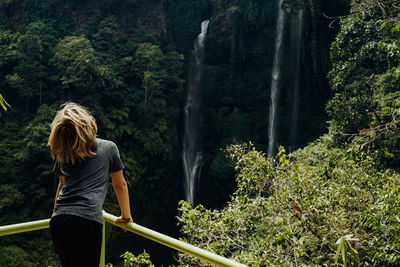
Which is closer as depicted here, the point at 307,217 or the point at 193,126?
the point at 307,217

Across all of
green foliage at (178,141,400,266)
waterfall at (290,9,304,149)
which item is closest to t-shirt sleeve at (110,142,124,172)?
green foliage at (178,141,400,266)

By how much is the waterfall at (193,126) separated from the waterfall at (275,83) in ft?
13.1

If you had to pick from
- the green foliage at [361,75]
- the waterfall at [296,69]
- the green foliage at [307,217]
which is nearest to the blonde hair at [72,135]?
the green foliage at [307,217]

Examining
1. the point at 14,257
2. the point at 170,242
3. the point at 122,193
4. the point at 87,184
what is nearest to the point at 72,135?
the point at 87,184

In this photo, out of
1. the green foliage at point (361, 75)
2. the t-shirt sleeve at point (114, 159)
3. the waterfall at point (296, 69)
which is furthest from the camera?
the waterfall at point (296, 69)

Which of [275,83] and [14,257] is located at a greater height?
[275,83]

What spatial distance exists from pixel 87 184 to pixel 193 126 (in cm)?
1700

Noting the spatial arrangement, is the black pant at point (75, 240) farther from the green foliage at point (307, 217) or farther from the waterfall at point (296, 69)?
the waterfall at point (296, 69)

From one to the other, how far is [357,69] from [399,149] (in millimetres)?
3666

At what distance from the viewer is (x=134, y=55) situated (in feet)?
54.1

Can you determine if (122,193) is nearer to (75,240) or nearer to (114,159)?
(114,159)

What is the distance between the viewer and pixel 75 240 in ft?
5.15

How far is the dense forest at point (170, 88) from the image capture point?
34.0 ft

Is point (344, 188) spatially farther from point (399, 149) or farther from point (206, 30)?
point (206, 30)
